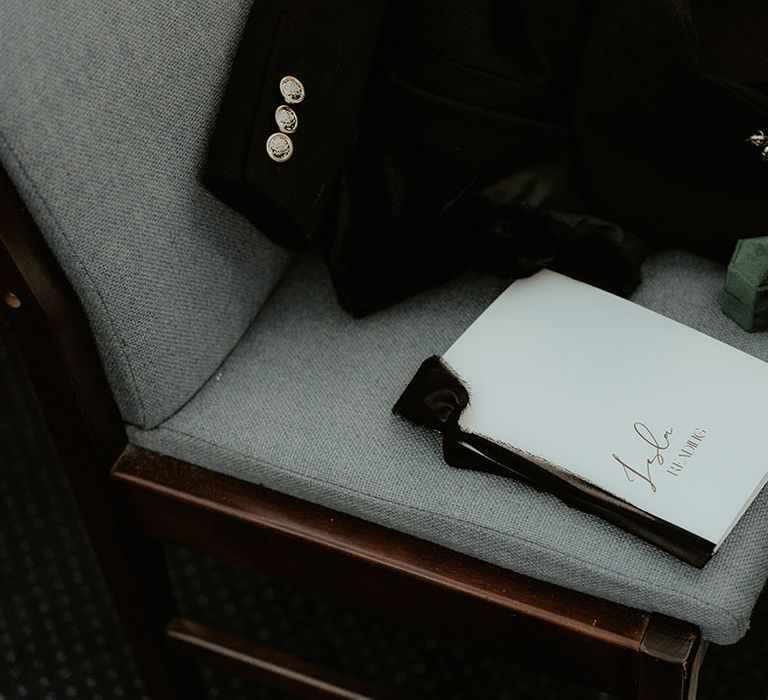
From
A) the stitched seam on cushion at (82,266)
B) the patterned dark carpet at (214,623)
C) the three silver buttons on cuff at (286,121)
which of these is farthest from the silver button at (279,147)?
the patterned dark carpet at (214,623)

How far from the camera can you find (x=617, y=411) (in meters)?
0.74

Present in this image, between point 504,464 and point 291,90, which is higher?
point 291,90

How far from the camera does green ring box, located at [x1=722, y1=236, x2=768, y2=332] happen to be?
30.7 inches

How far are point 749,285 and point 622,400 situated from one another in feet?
0.48

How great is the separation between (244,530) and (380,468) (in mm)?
134

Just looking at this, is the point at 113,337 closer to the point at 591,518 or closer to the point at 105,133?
the point at 105,133

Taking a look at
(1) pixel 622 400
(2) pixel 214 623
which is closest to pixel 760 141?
(1) pixel 622 400

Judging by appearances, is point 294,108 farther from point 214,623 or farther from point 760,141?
point 214,623

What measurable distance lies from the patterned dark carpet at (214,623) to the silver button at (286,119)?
23.0 inches

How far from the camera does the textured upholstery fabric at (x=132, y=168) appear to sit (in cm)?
67

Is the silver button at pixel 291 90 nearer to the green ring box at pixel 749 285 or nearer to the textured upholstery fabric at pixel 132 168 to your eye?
the textured upholstery fabric at pixel 132 168

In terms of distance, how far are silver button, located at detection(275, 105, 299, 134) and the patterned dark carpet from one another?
583 millimetres

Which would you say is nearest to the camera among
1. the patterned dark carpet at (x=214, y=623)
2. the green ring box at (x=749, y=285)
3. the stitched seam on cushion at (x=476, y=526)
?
the stitched seam on cushion at (x=476, y=526)

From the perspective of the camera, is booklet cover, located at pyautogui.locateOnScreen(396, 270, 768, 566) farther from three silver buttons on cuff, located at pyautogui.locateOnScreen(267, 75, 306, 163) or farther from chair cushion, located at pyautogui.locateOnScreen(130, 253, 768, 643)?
three silver buttons on cuff, located at pyautogui.locateOnScreen(267, 75, 306, 163)
